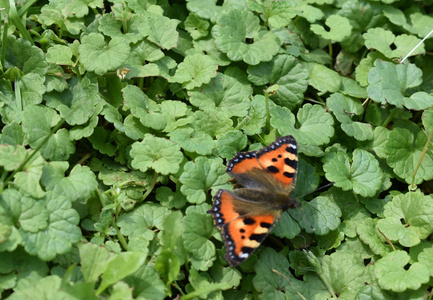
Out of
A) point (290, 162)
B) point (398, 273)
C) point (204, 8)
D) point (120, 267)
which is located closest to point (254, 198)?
point (290, 162)

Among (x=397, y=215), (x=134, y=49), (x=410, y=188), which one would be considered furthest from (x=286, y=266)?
(x=134, y=49)

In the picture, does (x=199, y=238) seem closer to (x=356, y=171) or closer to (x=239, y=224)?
(x=239, y=224)

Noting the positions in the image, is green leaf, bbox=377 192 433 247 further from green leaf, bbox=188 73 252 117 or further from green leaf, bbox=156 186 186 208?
green leaf, bbox=156 186 186 208

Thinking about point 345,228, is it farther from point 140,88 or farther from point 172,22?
point 172,22

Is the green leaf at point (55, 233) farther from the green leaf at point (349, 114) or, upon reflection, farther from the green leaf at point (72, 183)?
the green leaf at point (349, 114)

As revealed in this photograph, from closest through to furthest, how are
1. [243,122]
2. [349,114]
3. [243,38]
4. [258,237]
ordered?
[258,237] → [243,122] → [349,114] → [243,38]

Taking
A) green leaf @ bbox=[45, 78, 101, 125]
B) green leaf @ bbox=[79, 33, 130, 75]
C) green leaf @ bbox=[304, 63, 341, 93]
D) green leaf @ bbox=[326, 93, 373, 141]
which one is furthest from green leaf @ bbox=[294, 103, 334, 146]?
green leaf @ bbox=[45, 78, 101, 125]

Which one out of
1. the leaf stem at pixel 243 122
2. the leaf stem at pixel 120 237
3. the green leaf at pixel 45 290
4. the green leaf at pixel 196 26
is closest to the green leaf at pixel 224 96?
the leaf stem at pixel 243 122

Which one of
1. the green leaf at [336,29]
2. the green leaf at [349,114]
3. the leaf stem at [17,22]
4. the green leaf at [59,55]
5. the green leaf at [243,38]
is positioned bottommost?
the green leaf at [349,114]
